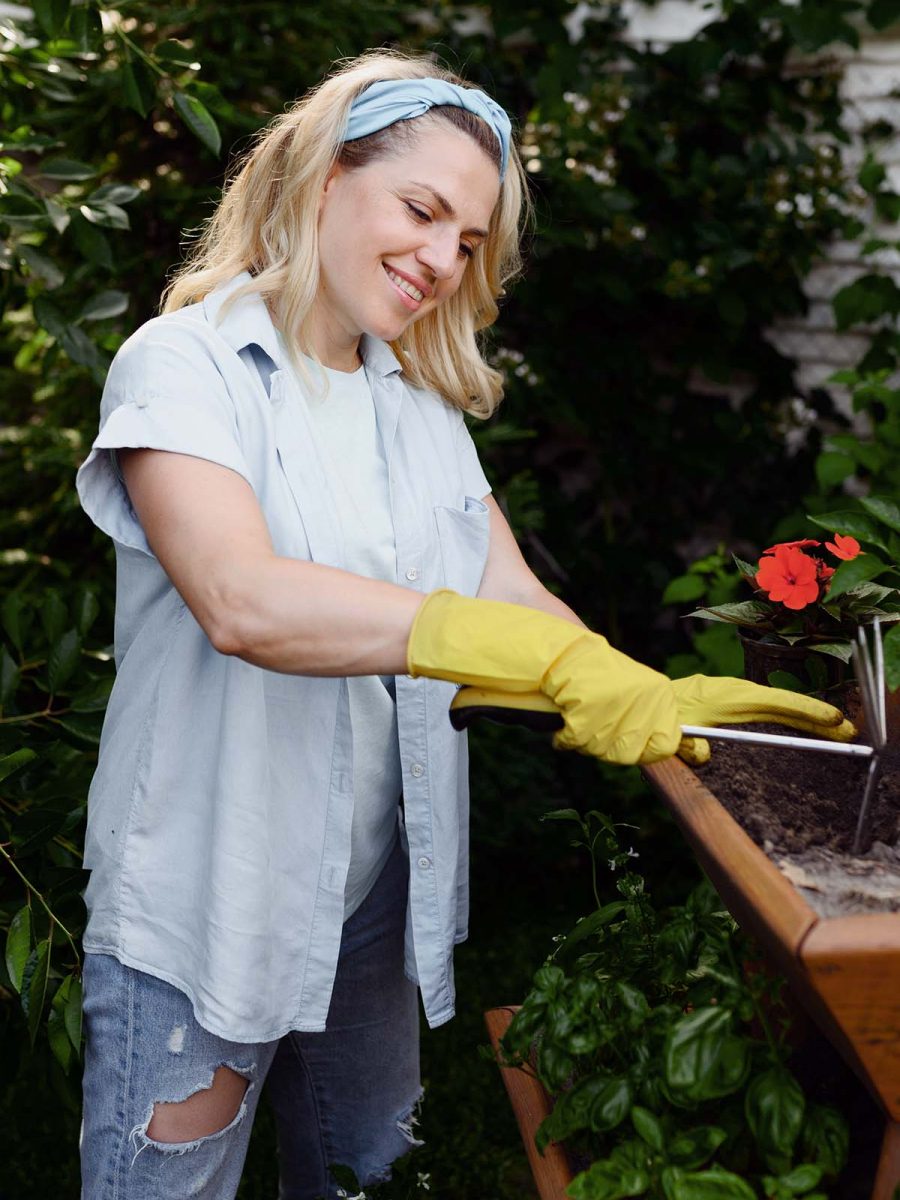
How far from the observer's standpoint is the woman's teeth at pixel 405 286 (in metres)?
1.45

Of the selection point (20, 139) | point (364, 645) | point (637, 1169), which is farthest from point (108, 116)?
point (637, 1169)

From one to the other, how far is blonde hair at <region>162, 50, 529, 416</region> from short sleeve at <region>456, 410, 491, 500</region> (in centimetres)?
8

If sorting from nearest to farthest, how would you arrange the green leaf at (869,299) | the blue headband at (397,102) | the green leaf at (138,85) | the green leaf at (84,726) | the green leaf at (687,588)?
the blue headband at (397,102) → the green leaf at (84,726) → the green leaf at (138,85) → the green leaf at (687,588) → the green leaf at (869,299)

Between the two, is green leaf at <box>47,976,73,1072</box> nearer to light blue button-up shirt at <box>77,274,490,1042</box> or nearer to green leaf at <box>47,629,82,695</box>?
light blue button-up shirt at <box>77,274,490,1042</box>

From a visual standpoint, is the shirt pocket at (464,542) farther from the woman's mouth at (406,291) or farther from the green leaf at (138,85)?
the green leaf at (138,85)

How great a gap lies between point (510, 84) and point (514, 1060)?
3042 millimetres

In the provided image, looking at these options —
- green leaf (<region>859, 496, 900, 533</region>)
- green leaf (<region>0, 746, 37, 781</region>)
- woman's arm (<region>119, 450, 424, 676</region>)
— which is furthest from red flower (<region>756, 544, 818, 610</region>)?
green leaf (<region>0, 746, 37, 781</region>)

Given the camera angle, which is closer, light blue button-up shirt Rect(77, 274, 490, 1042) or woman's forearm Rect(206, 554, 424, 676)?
woman's forearm Rect(206, 554, 424, 676)

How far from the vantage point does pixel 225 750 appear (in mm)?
1328

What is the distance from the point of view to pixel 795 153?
3314 mm

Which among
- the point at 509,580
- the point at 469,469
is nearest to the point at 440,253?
the point at 469,469

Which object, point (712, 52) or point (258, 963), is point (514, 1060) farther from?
point (712, 52)

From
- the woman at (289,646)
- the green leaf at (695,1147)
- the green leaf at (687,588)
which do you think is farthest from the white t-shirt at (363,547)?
the green leaf at (687,588)

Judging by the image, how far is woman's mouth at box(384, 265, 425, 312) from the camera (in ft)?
4.75
